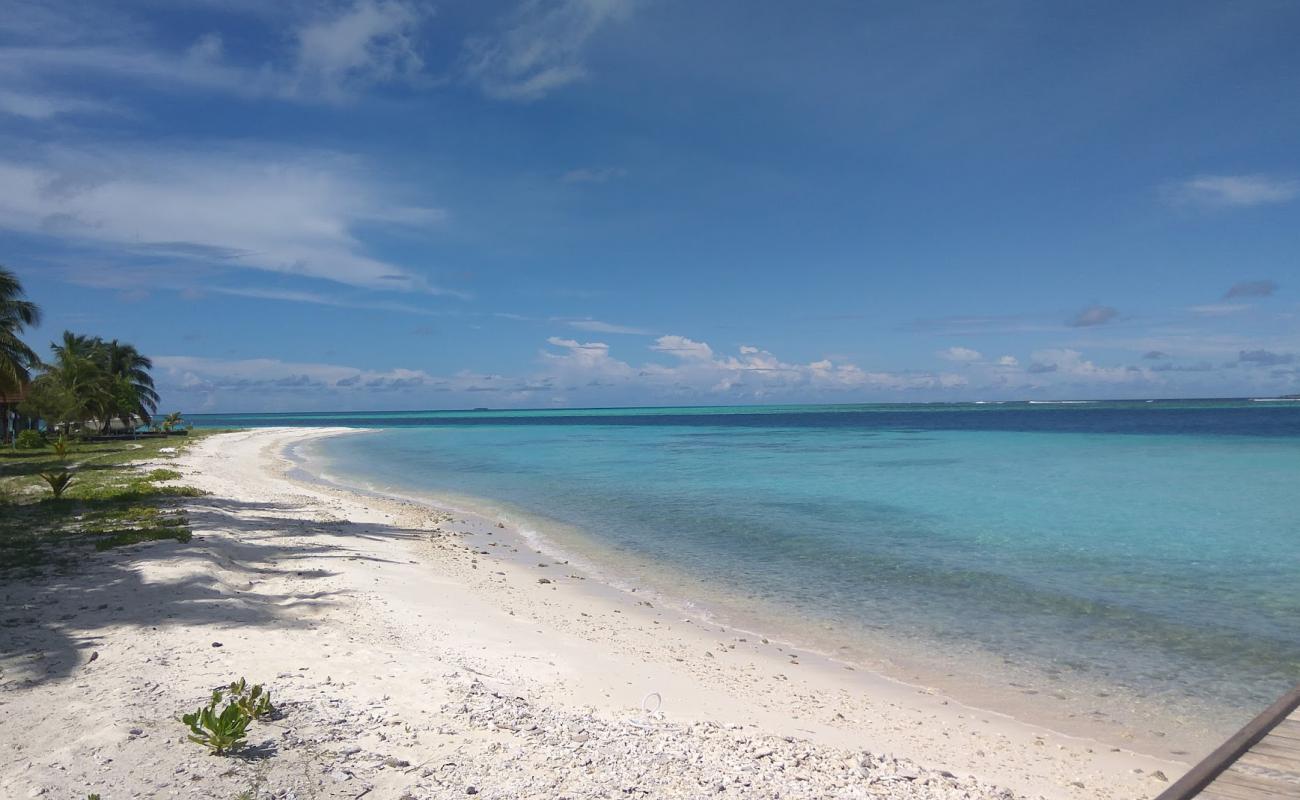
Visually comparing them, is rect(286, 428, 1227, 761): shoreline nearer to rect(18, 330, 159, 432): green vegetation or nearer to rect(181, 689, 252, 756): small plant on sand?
rect(181, 689, 252, 756): small plant on sand

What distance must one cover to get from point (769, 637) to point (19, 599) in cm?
896

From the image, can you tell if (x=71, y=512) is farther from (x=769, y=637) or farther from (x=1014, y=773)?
(x=1014, y=773)

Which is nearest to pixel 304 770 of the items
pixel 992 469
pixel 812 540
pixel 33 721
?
pixel 33 721

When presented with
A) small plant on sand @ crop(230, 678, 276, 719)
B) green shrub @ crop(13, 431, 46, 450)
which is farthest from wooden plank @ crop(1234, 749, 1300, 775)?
green shrub @ crop(13, 431, 46, 450)

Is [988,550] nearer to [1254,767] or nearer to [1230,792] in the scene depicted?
[1254,767]

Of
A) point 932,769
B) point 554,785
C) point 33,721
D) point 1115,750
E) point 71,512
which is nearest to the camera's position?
point 554,785

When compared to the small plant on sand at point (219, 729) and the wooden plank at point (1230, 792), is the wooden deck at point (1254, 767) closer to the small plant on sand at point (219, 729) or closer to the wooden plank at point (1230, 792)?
the wooden plank at point (1230, 792)

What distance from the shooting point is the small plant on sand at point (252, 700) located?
5160mm

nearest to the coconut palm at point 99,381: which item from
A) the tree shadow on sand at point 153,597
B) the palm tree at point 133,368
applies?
the palm tree at point 133,368

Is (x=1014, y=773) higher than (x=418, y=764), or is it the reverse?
(x=418, y=764)

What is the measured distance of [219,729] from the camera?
15.3 ft

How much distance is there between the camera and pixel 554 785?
15.3 feet

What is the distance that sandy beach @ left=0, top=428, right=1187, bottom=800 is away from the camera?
15.4 ft

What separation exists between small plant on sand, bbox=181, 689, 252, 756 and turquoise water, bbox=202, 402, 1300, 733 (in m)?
6.99
